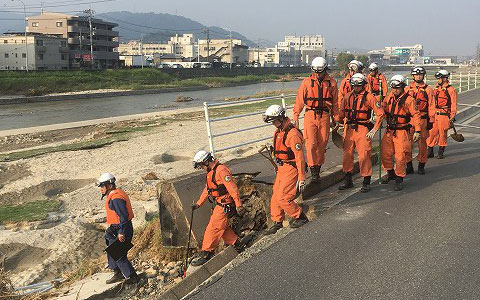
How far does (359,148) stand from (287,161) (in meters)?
1.98

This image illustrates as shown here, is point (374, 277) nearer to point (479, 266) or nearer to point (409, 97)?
point (479, 266)

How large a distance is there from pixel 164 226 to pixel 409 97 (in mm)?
4789

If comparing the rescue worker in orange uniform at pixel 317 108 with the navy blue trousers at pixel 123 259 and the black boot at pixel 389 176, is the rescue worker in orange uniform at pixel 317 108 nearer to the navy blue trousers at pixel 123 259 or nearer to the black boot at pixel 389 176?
the black boot at pixel 389 176

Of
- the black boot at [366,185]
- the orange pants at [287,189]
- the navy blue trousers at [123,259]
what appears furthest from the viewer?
the black boot at [366,185]

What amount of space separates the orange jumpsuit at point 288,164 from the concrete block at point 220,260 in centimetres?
90

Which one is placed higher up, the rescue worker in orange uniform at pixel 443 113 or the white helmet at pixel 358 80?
the white helmet at pixel 358 80

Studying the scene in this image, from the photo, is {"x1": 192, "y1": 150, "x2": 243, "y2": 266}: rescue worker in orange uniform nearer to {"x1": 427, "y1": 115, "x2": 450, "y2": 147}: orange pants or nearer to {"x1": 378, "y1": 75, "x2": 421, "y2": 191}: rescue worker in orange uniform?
{"x1": 378, "y1": 75, "x2": 421, "y2": 191}: rescue worker in orange uniform

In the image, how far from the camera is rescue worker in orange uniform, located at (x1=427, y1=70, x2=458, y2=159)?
10.8m

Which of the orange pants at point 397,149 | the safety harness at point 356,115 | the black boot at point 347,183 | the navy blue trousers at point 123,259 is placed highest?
the safety harness at point 356,115

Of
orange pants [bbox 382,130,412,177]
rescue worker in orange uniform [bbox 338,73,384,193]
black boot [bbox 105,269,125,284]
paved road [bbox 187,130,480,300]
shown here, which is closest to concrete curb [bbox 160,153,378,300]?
paved road [bbox 187,130,480,300]

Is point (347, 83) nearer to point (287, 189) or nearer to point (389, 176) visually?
point (389, 176)

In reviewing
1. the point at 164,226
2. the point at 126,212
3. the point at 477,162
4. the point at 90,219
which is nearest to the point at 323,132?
the point at 164,226

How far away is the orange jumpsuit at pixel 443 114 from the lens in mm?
10820

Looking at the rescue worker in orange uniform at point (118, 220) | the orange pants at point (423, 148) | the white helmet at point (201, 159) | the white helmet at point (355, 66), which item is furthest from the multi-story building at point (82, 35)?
the white helmet at point (201, 159)
